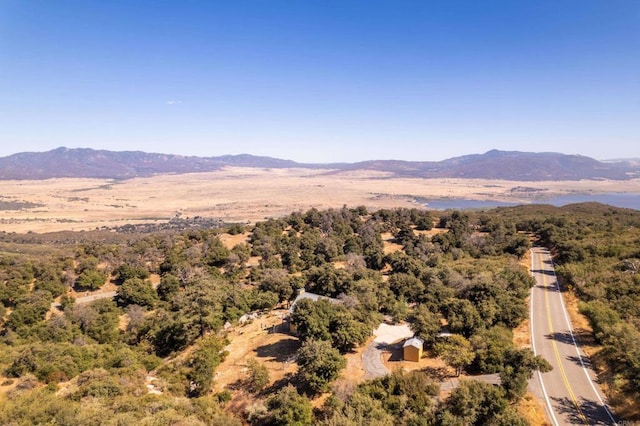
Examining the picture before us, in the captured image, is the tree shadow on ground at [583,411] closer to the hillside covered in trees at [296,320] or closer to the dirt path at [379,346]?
the hillside covered in trees at [296,320]

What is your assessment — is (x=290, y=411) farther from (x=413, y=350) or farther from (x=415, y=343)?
(x=415, y=343)

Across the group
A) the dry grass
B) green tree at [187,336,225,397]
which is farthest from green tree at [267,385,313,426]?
the dry grass

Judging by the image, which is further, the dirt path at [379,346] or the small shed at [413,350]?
the small shed at [413,350]

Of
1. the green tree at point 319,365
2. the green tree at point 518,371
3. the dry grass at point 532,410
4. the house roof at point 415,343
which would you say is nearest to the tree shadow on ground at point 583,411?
the dry grass at point 532,410

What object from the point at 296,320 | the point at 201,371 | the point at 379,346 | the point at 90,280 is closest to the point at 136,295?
the point at 90,280

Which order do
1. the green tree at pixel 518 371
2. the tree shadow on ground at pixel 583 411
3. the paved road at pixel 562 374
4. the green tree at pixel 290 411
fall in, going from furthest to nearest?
the green tree at pixel 518 371 → the paved road at pixel 562 374 → the green tree at pixel 290 411 → the tree shadow on ground at pixel 583 411

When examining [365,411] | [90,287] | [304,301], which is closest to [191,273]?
[90,287]

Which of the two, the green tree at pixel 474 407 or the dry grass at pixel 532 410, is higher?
the green tree at pixel 474 407
